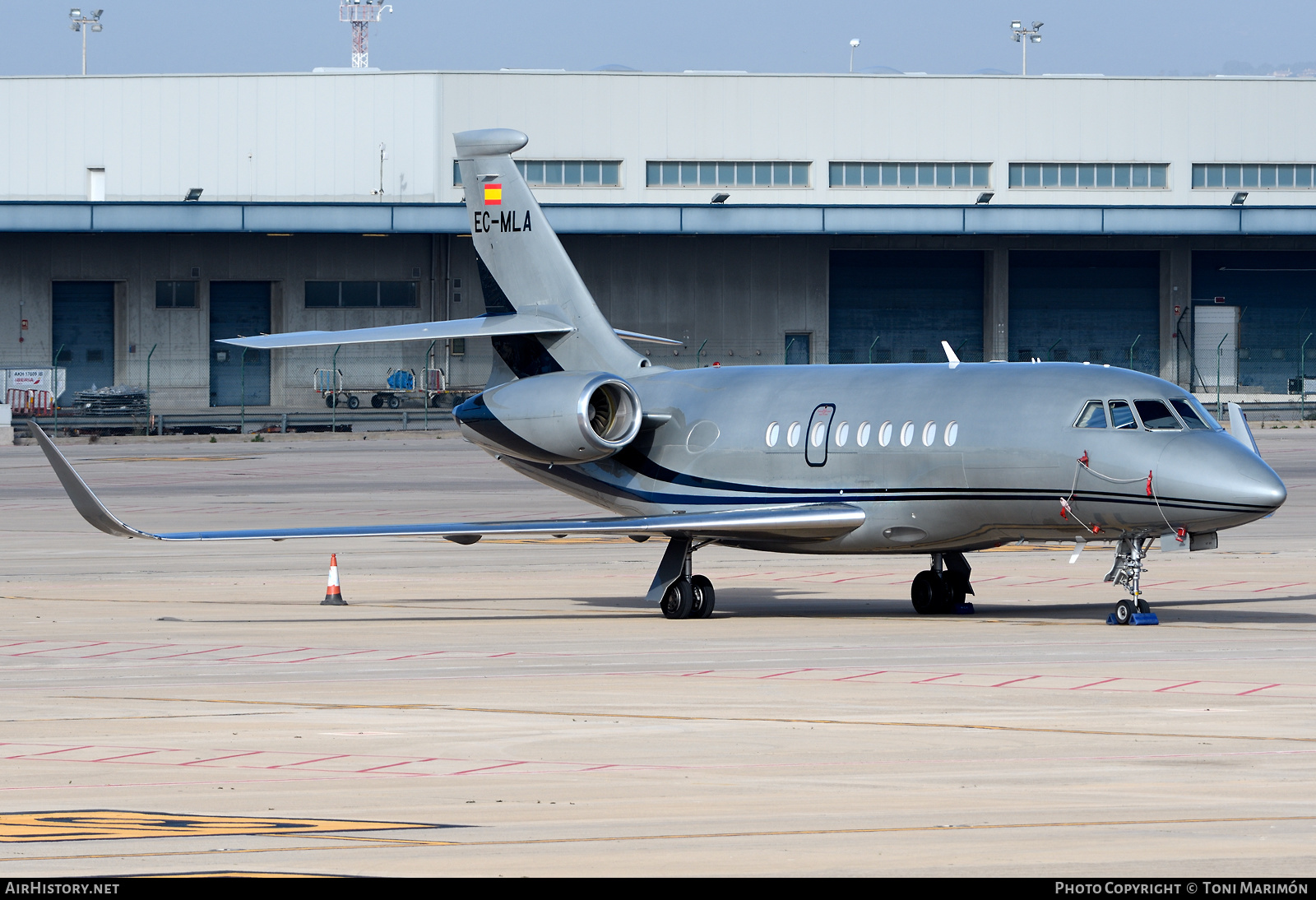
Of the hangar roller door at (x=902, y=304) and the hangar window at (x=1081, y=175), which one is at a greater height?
the hangar window at (x=1081, y=175)

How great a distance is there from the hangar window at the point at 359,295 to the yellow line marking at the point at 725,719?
217 ft

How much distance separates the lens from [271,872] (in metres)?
9.56

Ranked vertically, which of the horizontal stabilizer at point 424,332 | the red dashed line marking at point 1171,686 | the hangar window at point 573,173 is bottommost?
the red dashed line marking at point 1171,686

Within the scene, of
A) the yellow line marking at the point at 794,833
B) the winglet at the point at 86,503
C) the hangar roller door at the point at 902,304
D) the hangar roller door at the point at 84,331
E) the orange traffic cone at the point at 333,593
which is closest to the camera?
the yellow line marking at the point at 794,833

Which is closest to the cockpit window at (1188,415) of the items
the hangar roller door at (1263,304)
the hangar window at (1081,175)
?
the hangar window at (1081,175)

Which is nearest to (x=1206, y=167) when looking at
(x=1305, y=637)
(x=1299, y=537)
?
(x=1299, y=537)

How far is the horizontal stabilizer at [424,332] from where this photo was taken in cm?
2383

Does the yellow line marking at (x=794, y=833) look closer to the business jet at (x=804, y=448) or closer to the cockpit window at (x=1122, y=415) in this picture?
the business jet at (x=804, y=448)

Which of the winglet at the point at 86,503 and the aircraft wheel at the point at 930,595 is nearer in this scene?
the winglet at the point at 86,503

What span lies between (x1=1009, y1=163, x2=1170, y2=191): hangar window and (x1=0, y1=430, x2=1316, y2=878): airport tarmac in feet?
180

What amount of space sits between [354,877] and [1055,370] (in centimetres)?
1556

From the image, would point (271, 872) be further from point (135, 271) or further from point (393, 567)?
point (135, 271)

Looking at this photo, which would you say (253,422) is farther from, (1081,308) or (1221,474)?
(1221,474)

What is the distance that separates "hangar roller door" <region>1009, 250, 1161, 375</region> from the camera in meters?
85.2
